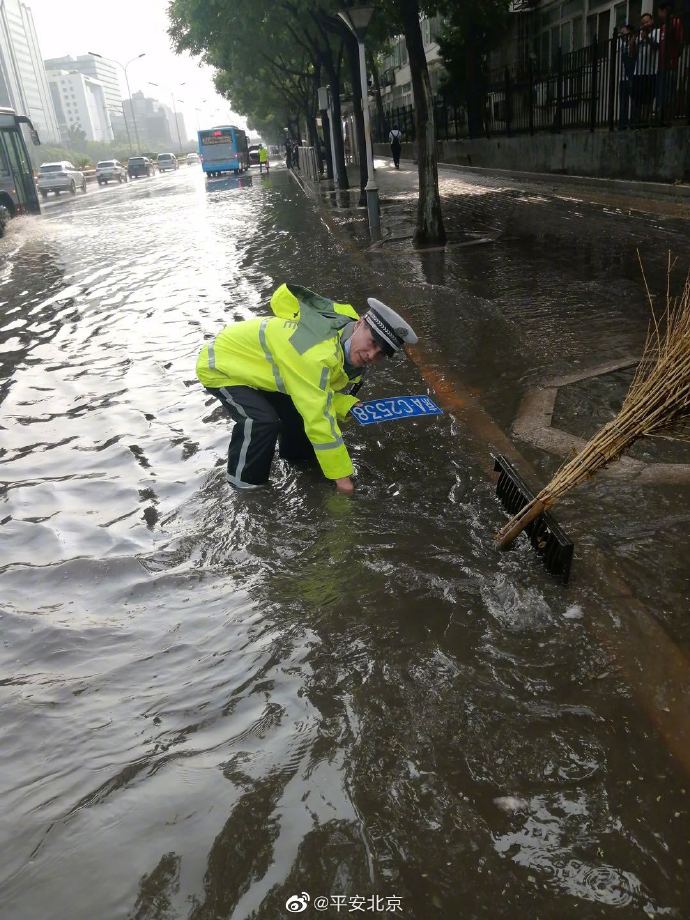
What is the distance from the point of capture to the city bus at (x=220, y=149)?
43406 mm

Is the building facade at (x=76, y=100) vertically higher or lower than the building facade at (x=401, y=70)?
higher

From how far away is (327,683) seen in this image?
2846mm

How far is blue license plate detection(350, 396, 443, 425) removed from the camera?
5.21m

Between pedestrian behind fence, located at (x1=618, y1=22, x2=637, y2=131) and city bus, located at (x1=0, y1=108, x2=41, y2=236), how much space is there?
16202mm

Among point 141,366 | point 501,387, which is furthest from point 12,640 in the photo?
point 141,366

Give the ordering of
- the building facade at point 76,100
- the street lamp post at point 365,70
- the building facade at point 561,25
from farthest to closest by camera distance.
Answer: the building facade at point 76,100 < the building facade at point 561,25 < the street lamp post at point 365,70

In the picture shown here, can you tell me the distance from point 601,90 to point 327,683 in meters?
17.5

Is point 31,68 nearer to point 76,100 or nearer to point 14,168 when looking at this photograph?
point 76,100

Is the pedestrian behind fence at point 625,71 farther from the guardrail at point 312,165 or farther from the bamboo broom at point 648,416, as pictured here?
the guardrail at point 312,165

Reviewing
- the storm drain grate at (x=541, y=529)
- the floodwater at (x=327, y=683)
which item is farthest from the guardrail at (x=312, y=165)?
the storm drain grate at (x=541, y=529)

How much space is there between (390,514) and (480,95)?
26.0 metres

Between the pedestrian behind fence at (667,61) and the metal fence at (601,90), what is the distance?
16 mm

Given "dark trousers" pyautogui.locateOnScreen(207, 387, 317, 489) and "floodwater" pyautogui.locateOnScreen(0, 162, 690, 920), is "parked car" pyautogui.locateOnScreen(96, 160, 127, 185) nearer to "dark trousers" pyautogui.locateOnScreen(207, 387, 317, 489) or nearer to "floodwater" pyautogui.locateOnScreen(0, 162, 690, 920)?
"floodwater" pyautogui.locateOnScreen(0, 162, 690, 920)

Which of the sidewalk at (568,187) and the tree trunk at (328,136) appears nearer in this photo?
the sidewalk at (568,187)
